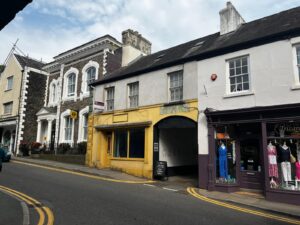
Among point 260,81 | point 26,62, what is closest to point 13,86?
point 26,62

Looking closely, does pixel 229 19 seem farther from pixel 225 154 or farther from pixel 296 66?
pixel 225 154

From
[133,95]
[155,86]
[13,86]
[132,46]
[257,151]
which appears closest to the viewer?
[257,151]

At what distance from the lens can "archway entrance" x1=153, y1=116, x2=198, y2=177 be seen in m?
14.4

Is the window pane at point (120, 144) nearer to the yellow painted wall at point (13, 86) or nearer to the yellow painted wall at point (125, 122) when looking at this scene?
the yellow painted wall at point (125, 122)

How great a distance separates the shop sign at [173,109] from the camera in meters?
13.9

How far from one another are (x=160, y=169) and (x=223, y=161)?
3.66 meters

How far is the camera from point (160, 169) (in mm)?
14453

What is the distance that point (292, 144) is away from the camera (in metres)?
10.5

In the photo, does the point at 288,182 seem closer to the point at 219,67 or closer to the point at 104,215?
the point at 219,67

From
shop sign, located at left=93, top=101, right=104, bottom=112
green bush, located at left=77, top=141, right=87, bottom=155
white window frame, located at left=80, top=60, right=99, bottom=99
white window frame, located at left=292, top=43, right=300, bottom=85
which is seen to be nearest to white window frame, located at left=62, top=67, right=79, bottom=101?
white window frame, located at left=80, top=60, right=99, bottom=99

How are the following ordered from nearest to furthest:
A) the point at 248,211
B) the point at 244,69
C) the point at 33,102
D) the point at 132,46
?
the point at 248,211 → the point at 244,69 → the point at 132,46 → the point at 33,102

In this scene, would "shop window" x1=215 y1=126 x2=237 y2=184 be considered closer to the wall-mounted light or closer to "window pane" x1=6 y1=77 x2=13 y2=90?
the wall-mounted light

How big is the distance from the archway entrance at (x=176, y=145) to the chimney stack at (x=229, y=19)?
5.87 metres

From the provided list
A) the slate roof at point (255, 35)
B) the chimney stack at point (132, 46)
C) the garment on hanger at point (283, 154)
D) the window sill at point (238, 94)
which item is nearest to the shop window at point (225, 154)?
the window sill at point (238, 94)
